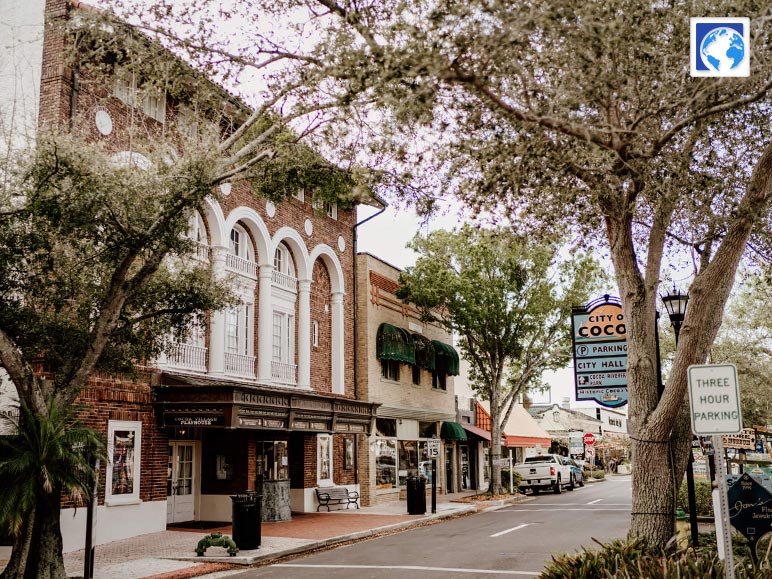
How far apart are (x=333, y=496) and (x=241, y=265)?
8222 mm

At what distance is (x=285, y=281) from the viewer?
24719mm

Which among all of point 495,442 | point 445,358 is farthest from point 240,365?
point 445,358

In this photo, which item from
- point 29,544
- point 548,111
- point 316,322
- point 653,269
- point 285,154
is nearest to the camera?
point 548,111

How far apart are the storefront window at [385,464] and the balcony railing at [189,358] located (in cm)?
1014

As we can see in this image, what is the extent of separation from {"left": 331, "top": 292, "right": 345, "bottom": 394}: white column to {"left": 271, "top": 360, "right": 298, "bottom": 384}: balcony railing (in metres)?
2.22

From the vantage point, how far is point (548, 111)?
8.73 meters

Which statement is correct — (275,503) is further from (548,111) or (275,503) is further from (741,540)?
(548,111)

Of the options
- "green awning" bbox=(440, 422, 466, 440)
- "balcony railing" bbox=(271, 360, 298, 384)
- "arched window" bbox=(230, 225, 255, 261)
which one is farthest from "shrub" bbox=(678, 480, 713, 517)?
"green awning" bbox=(440, 422, 466, 440)

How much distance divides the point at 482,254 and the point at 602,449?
43081 millimetres

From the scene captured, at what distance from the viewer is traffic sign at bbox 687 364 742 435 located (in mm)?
6844

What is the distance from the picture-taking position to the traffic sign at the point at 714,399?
22.5ft

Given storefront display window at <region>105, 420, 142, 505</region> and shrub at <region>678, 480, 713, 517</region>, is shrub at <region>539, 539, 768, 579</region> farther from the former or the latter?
storefront display window at <region>105, 420, 142, 505</region>

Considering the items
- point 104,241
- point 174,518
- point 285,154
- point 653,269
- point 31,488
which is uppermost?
point 285,154

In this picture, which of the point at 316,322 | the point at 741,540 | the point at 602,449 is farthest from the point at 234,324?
the point at 602,449
